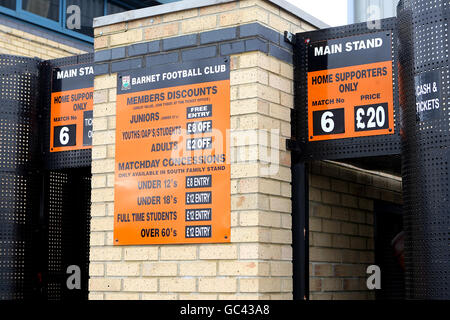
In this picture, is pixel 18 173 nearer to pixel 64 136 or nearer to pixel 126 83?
pixel 64 136

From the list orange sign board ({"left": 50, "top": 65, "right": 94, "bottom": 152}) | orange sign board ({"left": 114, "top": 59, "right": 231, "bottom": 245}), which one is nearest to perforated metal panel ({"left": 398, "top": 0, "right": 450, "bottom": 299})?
orange sign board ({"left": 114, "top": 59, "right": 231, "bottom": 245})

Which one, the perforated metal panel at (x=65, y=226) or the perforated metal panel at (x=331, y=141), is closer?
the perforated metal panel at (x=331, y=141)

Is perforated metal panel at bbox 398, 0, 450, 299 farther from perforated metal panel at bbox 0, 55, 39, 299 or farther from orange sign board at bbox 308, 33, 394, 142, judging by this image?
perforated metal panel at bbox 0, 55, 39, 299

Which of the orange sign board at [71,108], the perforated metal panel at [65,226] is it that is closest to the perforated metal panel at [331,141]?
the orange sign board at [71,108]

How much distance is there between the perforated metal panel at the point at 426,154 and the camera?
5590 mm

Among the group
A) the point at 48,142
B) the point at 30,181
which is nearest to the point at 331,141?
the point at 48,142

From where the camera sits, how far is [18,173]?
7840 mm

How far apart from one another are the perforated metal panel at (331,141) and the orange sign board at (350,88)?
44 mm

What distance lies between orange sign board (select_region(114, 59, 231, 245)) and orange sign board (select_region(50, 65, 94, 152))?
0.90m

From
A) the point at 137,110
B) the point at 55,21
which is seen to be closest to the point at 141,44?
the point at 137,110

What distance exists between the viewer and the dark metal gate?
25.5 feet

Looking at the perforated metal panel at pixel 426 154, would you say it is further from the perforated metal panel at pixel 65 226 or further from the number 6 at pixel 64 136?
the perforated metal panel at pixel 65 226

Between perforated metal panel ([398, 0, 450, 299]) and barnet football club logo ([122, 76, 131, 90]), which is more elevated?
barnet football club logo ([122, 76, 131, 90])
